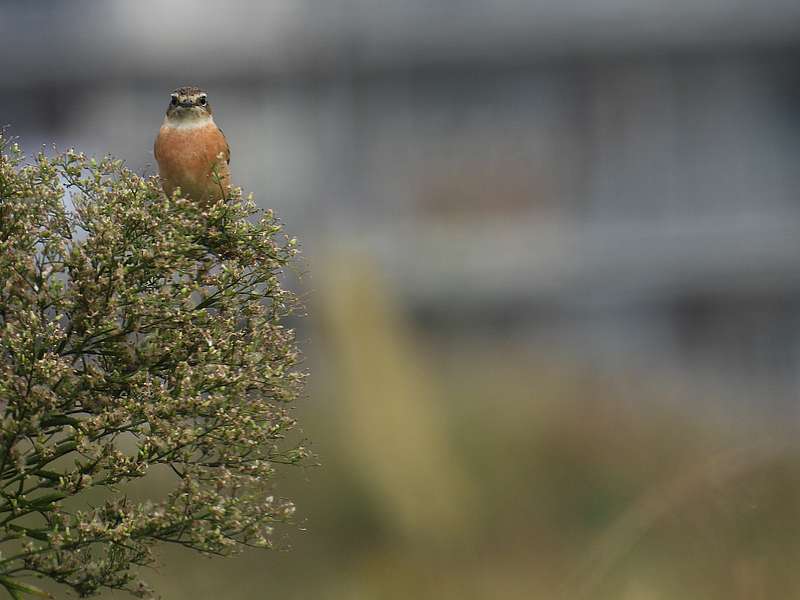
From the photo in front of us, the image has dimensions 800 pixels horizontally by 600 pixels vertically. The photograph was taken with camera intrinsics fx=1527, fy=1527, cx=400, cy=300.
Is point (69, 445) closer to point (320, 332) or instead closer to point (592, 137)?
point (320, 332)

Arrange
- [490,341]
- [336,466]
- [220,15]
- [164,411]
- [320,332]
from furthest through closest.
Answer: [220,15]
[490,341]
[320,332]
[336,466]
[164,411]

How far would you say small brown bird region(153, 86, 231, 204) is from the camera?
5.14 meters

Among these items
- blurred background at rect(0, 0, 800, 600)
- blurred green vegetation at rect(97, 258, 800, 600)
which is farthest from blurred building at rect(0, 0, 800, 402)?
blurred green vegetation at rect(97, 258, 800, 600)

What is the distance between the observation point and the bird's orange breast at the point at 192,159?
16.9 ft

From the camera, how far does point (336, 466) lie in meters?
11.4

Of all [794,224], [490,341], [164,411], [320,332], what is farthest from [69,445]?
[794,224]

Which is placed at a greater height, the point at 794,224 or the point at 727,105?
the point at 727,105

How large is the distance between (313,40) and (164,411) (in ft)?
65.7

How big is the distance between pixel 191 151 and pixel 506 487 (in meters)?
6.19

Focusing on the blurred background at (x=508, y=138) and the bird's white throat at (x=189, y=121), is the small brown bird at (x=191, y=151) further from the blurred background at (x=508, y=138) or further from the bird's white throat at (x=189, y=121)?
the blurred background at (x=508, y=138)

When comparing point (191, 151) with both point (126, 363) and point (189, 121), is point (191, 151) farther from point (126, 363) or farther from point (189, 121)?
point (126, 363)

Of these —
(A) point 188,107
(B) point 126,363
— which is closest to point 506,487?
(A) point 188,107

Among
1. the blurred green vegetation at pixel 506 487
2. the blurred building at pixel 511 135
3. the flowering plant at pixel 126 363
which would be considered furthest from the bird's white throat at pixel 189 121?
the blurred building at pixel 511 135

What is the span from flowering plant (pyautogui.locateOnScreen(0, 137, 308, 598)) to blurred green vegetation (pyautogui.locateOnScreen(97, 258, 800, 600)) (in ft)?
11.8
